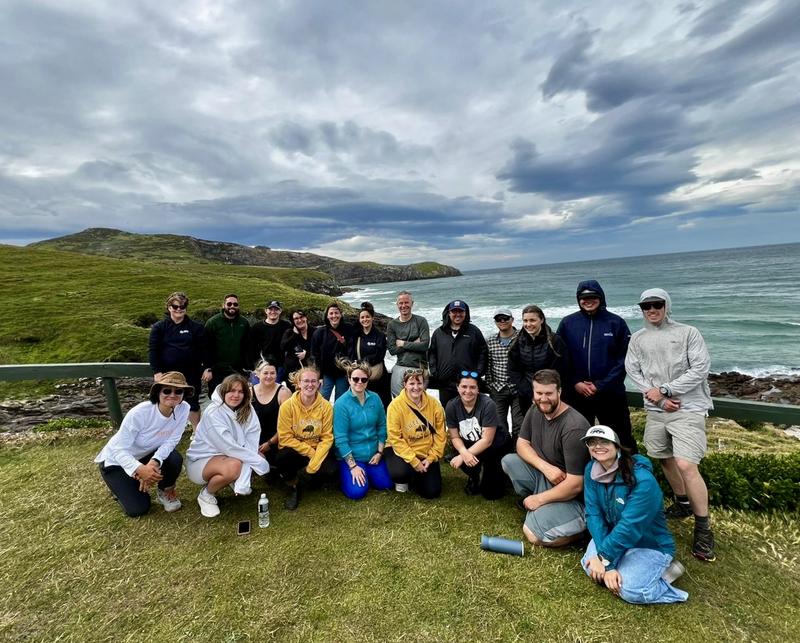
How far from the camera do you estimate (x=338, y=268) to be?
169 metres

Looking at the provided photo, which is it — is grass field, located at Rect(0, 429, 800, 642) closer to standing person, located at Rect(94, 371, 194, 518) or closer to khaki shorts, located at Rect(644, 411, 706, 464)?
standing person, located at Rect(94, 371, 194, 518)

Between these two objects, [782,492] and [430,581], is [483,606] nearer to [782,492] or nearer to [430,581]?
[430,581]

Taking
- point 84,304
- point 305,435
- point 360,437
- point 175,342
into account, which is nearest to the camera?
point 305,435

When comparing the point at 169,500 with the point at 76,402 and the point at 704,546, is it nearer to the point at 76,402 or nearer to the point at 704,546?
the point at 704,546

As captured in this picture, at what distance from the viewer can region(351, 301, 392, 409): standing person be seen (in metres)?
6.07

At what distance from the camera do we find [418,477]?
472 cm

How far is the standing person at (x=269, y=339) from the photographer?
6.59 m

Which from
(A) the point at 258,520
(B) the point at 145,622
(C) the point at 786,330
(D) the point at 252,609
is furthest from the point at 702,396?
(C) the point at 786,330

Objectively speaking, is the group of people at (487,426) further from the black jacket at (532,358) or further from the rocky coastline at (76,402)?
the rocky coastline at (76,402)

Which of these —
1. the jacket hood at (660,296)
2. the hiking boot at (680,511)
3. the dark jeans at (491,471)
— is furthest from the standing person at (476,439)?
the jacket hood at (660,296)

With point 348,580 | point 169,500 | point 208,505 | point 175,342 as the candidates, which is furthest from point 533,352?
point 175,342

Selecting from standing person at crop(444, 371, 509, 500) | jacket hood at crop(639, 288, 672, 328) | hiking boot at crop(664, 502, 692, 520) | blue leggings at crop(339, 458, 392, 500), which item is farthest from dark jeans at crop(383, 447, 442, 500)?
jacket hood at crop(639, 288, 672, 328)

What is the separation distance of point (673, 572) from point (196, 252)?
143m

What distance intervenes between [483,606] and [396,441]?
6.84 ft
